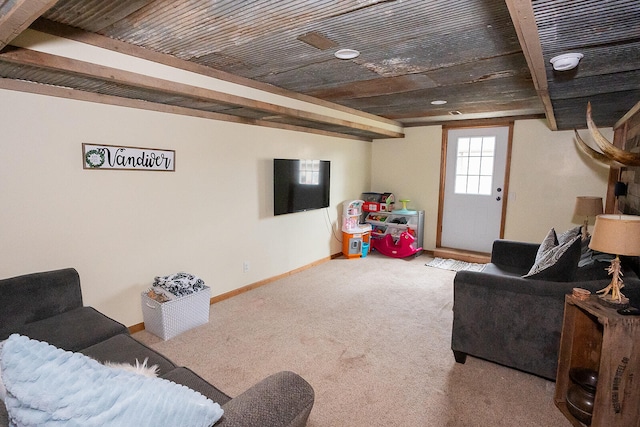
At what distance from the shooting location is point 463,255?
206 inches

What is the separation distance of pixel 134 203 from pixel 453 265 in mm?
4246

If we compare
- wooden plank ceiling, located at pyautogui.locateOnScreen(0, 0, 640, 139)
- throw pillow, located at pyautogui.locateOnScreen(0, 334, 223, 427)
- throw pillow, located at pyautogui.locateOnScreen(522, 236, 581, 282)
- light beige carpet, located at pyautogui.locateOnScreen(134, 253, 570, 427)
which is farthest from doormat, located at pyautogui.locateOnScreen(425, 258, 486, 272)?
throw pillow, located at pyautogui.locateOnScreen(0, 334, 223, 427)

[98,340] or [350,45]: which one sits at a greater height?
[350,45]

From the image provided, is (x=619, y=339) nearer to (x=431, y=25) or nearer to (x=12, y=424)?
(x=431, y=25)

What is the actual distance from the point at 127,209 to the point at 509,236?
4886 mm

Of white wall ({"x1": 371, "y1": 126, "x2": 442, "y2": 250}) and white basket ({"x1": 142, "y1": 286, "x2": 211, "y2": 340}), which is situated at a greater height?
white wall ({"x1": 371, "y1": 126, "x2": 442, "y2": 250})

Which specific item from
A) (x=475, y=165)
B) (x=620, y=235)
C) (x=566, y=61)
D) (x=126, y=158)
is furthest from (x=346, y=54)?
(x=475, y=165)

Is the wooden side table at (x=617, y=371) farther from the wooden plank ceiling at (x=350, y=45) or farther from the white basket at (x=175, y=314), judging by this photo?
the white basket at (x=175, y=314)

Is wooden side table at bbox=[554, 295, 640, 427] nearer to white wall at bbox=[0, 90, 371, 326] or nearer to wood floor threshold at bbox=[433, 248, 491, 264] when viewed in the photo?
white wall at bbox=[0, 90, 371, 326]

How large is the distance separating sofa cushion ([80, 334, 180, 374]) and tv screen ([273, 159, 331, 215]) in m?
2.46

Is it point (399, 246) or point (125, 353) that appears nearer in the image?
point (125, 353)

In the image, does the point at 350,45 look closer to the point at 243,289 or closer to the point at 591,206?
the point at 243,289

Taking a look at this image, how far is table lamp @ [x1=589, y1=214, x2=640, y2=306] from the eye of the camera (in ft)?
5.75

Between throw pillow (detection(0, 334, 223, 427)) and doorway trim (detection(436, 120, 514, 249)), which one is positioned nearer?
throw pillow (detection(0, 334, 223, 427))
